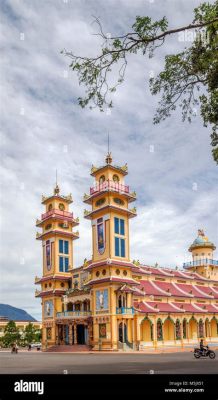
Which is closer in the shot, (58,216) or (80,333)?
(80,333)

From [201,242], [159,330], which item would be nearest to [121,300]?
[159,330]

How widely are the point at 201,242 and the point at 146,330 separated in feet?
97.2

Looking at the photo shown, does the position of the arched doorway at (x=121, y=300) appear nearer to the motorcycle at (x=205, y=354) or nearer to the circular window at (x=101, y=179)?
the circular window at (x=101, y=179)

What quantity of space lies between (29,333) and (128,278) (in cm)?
4596

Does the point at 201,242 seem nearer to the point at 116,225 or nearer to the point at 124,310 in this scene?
the point at 116,225

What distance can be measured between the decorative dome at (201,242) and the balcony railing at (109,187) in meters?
29.0

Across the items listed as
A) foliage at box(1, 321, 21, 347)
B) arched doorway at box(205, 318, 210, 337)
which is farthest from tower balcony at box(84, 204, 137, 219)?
foliage at box(1, 321, 21, 347)

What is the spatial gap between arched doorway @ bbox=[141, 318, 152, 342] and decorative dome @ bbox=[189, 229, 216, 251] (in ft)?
93.6

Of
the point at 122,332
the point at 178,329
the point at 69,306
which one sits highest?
the point at 69,306

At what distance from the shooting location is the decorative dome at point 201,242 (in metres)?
77.2

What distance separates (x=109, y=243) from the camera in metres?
49.5

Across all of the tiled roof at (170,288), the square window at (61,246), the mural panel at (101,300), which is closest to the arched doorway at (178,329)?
the tiled roof at (170,288)

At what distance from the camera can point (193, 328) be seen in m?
58.3

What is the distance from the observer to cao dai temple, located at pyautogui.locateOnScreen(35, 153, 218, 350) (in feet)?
160
